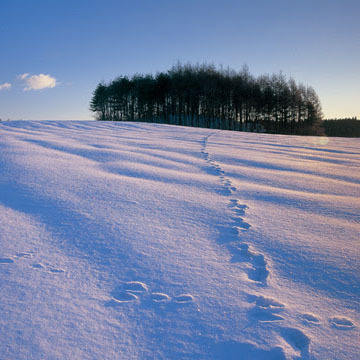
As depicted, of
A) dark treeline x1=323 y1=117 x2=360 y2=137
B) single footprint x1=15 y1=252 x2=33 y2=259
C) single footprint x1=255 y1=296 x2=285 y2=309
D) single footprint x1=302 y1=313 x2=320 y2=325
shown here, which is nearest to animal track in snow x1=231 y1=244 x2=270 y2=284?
single footprint x1=255 y1=296 x2=285 y2=309

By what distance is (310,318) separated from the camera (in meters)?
0.98

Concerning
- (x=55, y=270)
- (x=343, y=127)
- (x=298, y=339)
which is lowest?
(x=298, y=339)

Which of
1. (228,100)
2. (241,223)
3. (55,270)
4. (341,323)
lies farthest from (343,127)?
(55,270)

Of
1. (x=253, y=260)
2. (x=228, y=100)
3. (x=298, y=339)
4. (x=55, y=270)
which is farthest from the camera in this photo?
(x=228, y=100)

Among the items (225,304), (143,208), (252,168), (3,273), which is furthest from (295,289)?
(252,168)

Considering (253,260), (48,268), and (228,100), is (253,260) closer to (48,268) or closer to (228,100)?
(48,268)

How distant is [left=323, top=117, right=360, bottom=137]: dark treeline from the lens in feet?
92.8

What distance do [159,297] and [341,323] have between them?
2.22ft

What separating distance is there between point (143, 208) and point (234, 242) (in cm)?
66

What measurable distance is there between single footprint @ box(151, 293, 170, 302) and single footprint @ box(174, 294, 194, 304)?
0.04 metres

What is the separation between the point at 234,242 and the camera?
152 cm

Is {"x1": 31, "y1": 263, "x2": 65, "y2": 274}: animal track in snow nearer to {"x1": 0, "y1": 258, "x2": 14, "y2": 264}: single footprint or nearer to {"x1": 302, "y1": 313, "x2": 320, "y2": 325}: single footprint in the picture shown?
{"x1": 0, "y1": 258, "x2": 14, "y2": 264}: single footprint

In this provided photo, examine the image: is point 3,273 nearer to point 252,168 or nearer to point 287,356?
A: point 287,356

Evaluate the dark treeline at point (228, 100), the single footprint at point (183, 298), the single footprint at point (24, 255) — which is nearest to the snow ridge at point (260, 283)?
the single footprint at point (183, 298)
